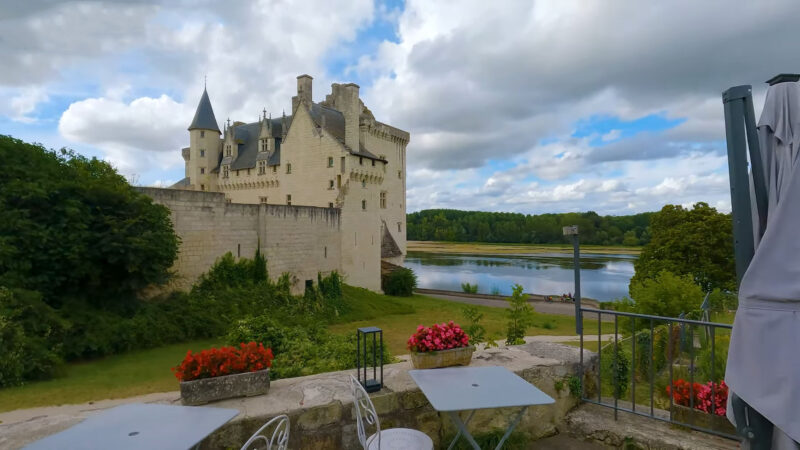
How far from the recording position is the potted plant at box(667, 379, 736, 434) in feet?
11.3

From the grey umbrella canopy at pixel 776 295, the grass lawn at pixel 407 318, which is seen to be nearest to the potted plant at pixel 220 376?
the grey umbrella canopy at pixel 776 295

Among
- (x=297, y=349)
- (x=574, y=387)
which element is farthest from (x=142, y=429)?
(x=297, y=349)

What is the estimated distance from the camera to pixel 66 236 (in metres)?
11.6

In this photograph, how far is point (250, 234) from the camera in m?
18.4

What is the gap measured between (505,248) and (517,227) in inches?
298

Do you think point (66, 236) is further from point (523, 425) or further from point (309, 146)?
point (309, 146)

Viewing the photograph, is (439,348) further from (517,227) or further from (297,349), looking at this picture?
(517,227)

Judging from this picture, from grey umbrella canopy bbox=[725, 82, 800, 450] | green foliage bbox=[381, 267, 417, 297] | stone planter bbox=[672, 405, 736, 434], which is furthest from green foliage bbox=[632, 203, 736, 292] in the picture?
grey umbrella canopy bbox=[725, 82, 800, 450]

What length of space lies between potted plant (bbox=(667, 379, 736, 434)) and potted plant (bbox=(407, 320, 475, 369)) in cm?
187

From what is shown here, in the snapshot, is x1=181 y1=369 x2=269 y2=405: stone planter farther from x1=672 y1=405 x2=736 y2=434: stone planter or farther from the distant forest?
the distant forest

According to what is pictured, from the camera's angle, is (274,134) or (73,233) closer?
(73,233)

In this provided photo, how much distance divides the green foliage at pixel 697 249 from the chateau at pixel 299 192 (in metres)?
15.9

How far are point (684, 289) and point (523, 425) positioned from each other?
11.8m

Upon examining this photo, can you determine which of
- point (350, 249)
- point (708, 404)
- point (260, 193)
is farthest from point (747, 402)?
point (260, 193)
